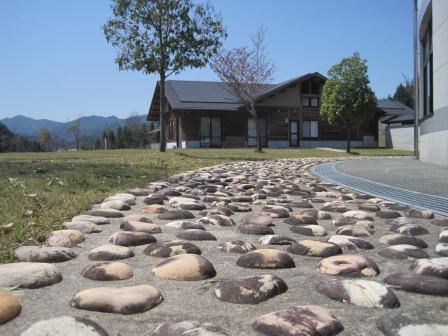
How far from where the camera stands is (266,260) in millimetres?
2131

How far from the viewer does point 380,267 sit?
2141mm

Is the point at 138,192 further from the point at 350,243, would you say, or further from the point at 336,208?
the point at 350,243

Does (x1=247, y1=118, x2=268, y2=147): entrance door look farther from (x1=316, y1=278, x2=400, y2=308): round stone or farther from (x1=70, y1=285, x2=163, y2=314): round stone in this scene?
(x1=70, y1=285, x2=163, y2=314): round stone

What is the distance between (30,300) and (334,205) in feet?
9.61

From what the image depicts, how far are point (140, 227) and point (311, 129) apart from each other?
107 feet

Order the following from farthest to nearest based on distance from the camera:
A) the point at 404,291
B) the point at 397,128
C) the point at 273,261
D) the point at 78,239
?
the point at 397,128 < the point at 78,239 < the point at 273,261 < the point at 404,291

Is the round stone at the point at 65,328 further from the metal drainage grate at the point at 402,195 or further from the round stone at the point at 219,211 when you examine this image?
the metal drainage grate at the point at 402,195

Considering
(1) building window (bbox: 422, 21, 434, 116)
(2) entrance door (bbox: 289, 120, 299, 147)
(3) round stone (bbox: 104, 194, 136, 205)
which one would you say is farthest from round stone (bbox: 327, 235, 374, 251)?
(2) entrance door (bbox: 289, 120, 299, 147)

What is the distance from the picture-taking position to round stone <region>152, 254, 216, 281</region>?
1959mm

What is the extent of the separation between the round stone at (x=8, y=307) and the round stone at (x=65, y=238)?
0.88 m

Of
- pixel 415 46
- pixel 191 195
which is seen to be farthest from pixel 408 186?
pixel 415 46

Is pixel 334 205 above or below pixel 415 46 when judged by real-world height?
below

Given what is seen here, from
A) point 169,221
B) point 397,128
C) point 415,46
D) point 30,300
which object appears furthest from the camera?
point 397,128

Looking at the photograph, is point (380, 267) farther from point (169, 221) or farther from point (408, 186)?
point (408, 186)
